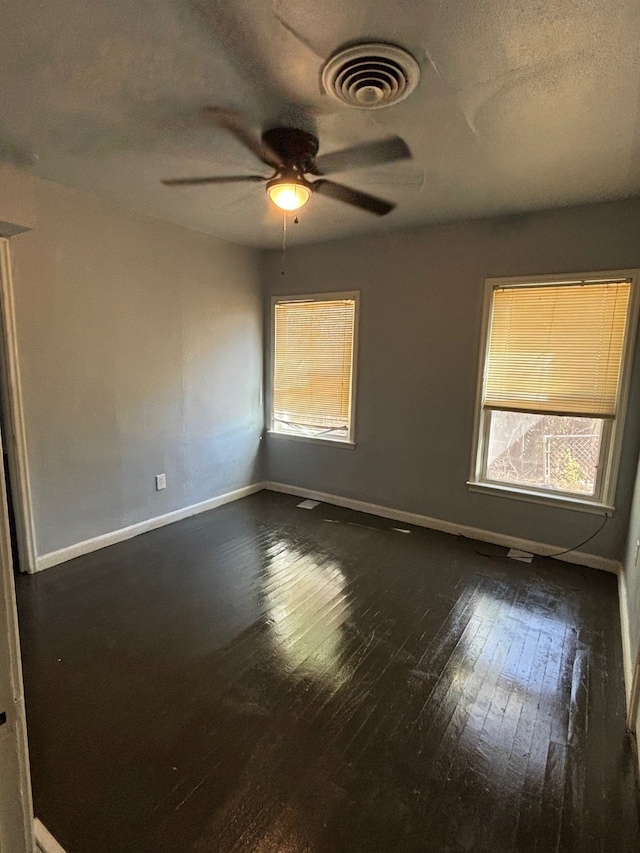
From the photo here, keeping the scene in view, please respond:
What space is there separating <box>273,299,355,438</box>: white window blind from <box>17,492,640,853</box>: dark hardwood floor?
169 cm

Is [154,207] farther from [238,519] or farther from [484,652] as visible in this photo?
[484,652]

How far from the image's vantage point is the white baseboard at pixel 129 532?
121 inches

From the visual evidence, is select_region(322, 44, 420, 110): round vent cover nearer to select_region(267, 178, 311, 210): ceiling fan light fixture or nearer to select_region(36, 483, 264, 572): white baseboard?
select_region(267, 178, 311, 210): ceiling fan light fixture

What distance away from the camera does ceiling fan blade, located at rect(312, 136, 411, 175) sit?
2.18 metres

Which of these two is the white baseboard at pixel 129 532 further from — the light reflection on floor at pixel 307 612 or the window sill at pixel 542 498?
the window sill at pixel 542 498

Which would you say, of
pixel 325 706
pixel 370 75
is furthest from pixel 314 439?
pixel 370 75

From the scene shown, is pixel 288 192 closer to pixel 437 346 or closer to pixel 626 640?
pixel 437 346

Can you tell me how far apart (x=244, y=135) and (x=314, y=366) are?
248 centimetres

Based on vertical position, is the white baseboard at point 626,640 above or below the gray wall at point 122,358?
below

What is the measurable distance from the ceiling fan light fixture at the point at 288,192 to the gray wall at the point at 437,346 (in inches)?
68.0

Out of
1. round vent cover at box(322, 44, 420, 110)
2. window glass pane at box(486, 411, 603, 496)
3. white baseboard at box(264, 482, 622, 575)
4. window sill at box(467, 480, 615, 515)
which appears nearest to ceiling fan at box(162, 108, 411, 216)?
round vent cover at box(322, 44, 420, 110)

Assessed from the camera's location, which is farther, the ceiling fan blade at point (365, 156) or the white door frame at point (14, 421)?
the white door frame at point (14, 421)

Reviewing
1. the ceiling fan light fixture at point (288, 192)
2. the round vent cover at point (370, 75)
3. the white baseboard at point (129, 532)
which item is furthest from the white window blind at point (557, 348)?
the white baseboard at point (129, 532)

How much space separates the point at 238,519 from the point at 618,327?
3.36m
